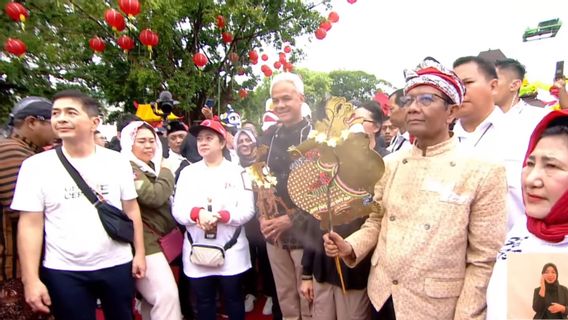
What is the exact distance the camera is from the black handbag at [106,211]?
2289 millimetres

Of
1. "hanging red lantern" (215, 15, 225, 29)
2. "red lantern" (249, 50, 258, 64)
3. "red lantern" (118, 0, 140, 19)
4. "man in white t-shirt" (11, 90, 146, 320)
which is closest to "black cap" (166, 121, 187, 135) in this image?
"man in white t-shirt" (11, 90, 146, 320)

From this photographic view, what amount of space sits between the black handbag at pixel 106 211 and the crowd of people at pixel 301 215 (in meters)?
0.03

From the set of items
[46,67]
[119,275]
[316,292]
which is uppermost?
[46,67]

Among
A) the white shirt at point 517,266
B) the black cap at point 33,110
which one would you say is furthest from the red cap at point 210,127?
the white shirt at point 517,266

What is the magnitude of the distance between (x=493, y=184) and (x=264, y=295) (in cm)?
308

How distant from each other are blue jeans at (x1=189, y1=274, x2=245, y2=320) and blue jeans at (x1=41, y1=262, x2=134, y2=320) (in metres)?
0.53

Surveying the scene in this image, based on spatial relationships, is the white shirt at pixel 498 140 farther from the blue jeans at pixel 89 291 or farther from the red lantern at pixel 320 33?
the red lantern at pixel 320 33

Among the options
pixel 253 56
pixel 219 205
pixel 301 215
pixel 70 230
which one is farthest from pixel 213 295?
pixel 253 56

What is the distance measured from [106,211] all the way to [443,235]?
190 cm

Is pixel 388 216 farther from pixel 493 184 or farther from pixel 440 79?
pixel 440 79

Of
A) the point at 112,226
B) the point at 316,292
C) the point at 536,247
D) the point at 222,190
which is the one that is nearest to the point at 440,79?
the point at 536,247

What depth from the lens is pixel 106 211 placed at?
7.62ft

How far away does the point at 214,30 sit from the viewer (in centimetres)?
1129

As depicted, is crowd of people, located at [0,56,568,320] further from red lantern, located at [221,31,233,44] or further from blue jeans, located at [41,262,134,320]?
red lantern, located at [221,31,233,44]
